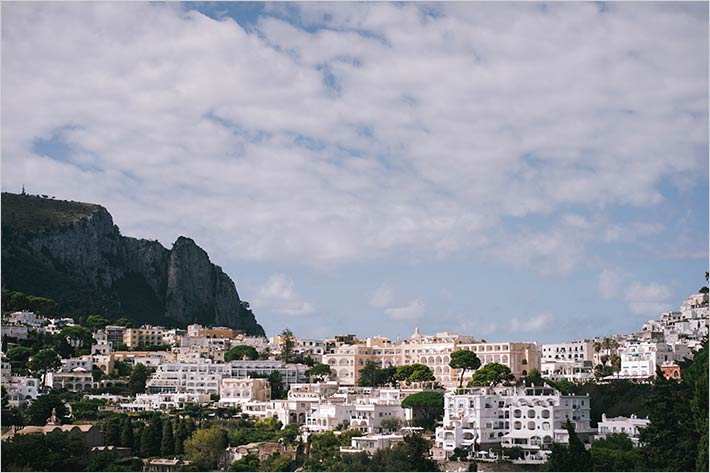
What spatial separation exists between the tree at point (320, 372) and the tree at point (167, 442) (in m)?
13.8

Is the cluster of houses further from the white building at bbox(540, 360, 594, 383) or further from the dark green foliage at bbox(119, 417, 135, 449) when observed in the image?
the dark green foliage at bbox(119, 417, 135, 449)

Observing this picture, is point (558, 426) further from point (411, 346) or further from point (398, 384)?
point (411, 346)

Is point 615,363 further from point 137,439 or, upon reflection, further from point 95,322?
point 95,322

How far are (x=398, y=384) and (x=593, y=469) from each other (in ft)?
59.5

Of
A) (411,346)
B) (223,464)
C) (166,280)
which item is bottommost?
(223,464)

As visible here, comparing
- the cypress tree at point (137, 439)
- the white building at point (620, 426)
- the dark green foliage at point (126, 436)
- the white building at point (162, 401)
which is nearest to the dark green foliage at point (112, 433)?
the dark green foliage at point (126, 436)

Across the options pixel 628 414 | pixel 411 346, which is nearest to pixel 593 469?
pixel 628 414

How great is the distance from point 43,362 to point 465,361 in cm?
1715

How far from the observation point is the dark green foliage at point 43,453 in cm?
2747

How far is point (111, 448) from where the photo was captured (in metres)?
32.2

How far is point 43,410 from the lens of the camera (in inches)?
1426

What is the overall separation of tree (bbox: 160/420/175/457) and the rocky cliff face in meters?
32.0

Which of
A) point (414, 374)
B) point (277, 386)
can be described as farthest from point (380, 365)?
point (277, 386)

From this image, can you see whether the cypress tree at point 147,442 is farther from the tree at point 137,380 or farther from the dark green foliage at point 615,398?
the dark green foliage at point 615,398
